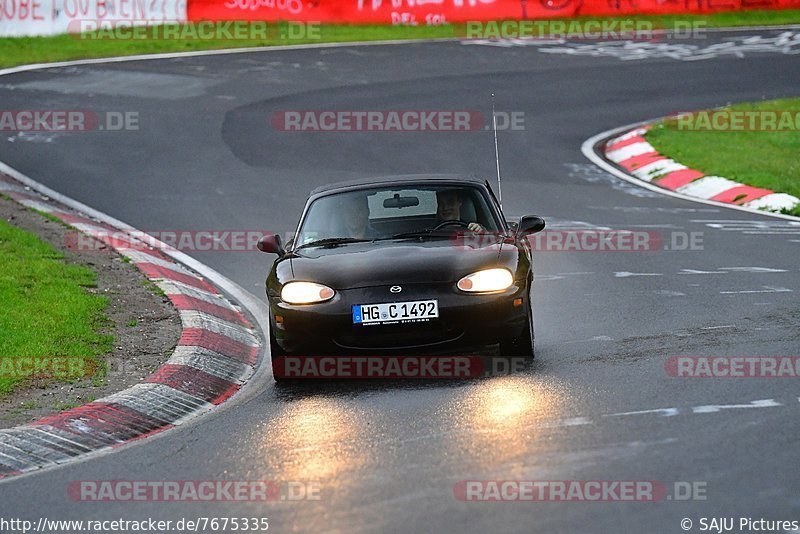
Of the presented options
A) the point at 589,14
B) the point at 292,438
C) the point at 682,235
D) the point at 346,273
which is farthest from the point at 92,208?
the point at 589,14

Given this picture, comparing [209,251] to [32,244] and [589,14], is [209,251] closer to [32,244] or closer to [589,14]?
[32,244]

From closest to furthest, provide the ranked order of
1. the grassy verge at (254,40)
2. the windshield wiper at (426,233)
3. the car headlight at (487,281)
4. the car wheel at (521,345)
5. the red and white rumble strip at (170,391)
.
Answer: the red and white rumble strip at (170,391)
the car headlight at (487,281)
the car wheel at (521,345)
the windshield wiper at (426,233)
the grassy verge at (254,40)

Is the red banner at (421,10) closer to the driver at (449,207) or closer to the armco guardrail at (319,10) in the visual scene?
Answer: the armco guardrail at (319,10)

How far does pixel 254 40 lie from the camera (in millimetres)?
29719

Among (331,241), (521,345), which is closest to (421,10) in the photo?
(331,241)

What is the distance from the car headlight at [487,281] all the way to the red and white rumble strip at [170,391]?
65.5 inches

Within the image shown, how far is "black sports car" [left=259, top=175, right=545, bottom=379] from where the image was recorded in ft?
27.7

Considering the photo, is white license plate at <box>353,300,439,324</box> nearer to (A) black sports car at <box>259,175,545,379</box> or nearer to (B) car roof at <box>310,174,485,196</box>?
(A) black sports car at <box>259,175,545,379</box>

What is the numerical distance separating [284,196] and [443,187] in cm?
676

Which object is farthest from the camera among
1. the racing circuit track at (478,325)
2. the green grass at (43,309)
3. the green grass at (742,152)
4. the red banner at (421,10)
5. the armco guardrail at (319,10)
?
the red banner at (421,10)

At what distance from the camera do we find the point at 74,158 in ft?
61.9

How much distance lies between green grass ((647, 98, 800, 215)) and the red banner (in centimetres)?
977

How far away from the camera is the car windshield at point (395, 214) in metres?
9.59

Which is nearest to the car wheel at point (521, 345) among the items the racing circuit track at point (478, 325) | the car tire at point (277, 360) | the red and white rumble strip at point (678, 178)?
the racing circuit track at point (478, 325)
